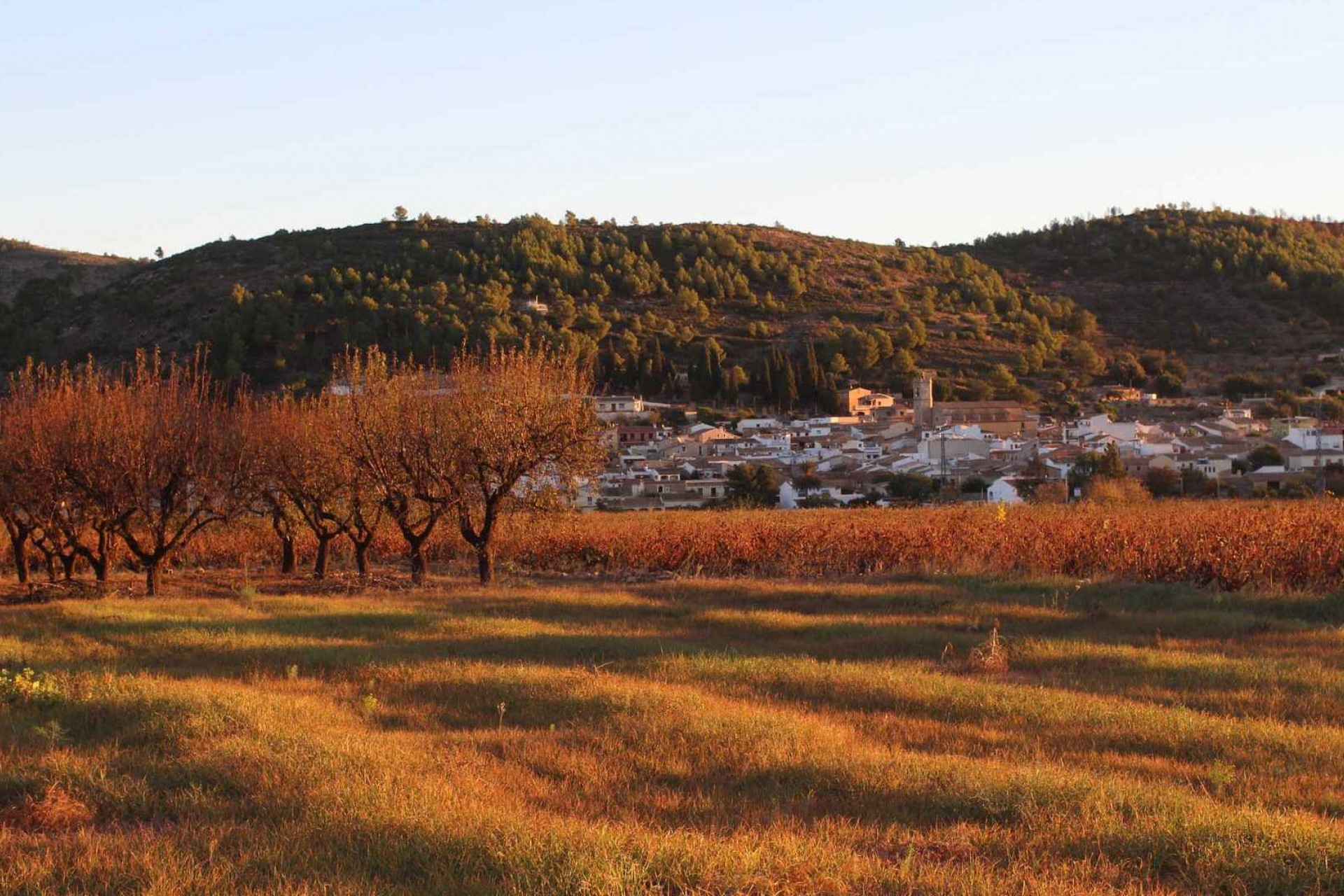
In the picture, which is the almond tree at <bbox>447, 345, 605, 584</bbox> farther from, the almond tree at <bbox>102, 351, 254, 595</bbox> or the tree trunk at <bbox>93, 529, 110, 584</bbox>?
the tree trunk at <bbox>93, 529, 110, 584</bbox>

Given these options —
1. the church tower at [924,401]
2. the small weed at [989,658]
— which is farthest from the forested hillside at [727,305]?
the small weed at [989,658]

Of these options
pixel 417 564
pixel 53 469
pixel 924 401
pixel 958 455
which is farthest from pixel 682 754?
pixel 924 401

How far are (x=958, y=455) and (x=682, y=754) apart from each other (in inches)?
1883

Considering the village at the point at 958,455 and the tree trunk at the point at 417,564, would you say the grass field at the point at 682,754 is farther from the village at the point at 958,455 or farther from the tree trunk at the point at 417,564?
the village at the point at 958,455

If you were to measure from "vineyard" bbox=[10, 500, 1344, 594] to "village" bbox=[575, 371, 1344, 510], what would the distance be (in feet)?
16.6

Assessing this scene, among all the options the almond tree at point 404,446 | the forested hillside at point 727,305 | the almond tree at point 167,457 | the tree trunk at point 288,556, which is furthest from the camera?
the forested hillside at point 727,305

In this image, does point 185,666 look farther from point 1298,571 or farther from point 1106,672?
point 1298,571

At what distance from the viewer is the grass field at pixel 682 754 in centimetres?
567

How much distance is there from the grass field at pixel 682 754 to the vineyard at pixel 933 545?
2.70m

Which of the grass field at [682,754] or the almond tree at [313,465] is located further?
the almond tree at [313,465]

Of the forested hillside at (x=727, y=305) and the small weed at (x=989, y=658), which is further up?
the forested hillside at (x=727, y=305)

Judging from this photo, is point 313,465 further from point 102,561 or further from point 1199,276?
point 1199,276

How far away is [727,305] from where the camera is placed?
109375mm

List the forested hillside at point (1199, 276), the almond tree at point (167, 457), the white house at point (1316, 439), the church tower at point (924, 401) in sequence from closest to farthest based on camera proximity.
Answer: the almond tree at point (167, 457)
the white house at point (1316, 439)
the church tower at point (924, 401)
the forested hillside at point (1199, 276)
